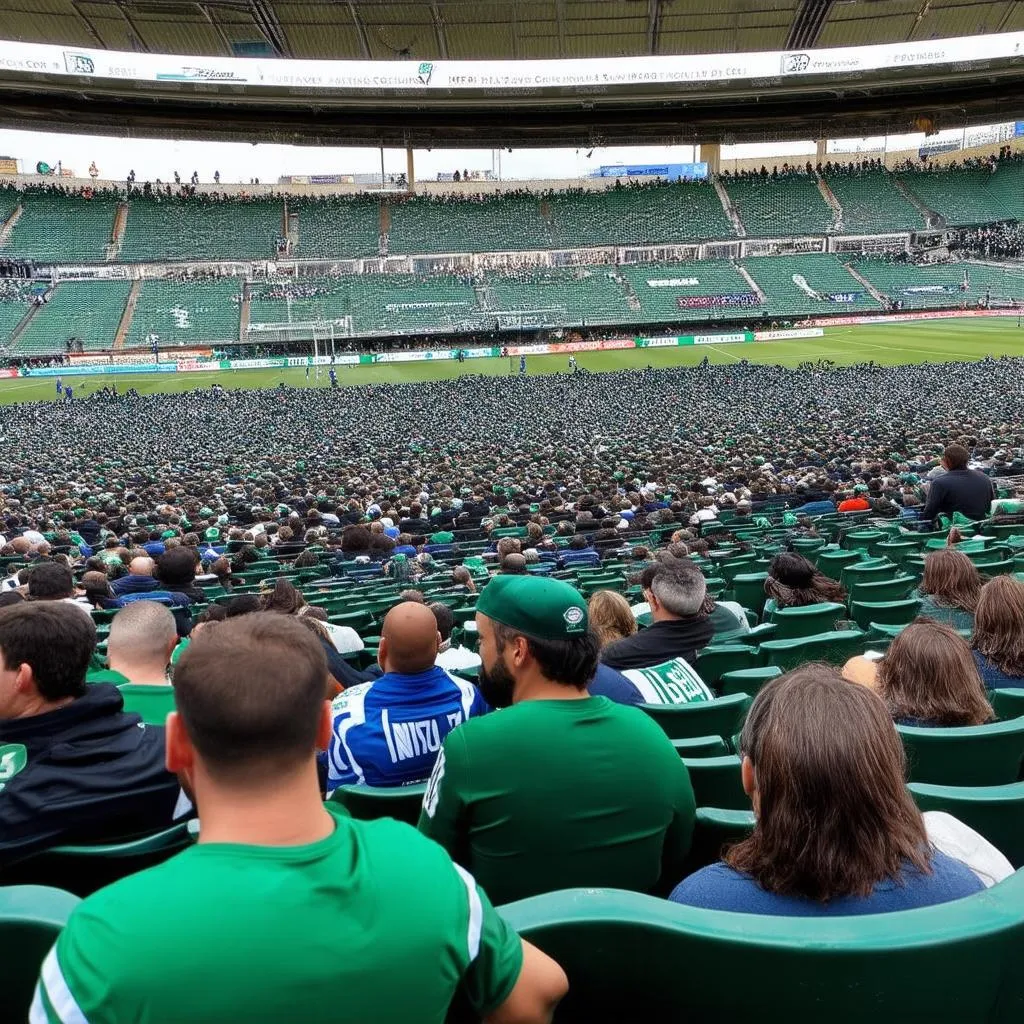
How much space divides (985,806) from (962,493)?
9205 millimetres

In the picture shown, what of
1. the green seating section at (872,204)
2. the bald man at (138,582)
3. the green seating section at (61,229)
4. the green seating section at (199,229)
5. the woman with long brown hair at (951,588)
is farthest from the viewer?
the green seating section at (872,204)

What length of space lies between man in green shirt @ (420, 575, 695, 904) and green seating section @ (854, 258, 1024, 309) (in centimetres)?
6570

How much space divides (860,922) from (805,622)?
16.2ft

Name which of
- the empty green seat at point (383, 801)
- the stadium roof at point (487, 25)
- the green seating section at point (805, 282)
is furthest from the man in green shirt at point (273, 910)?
the green seating section at point (805, 282)

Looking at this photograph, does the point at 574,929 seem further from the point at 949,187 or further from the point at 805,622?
the point at 949,187

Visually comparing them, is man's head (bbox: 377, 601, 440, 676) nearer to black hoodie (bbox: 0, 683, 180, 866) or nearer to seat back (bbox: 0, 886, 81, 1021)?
black hoodie (bbox: 0, 683, 180, 866)

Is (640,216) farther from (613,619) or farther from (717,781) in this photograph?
(717,781)

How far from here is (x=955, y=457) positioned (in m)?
10.0

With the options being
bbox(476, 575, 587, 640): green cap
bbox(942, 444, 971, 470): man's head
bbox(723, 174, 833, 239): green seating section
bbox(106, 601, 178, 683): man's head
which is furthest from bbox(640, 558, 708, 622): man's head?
bbox(723, 174, 833, 239): green seating section

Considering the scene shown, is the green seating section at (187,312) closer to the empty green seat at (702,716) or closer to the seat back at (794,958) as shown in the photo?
the empty green seat at (702,716)

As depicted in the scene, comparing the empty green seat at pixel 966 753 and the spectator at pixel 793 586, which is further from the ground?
the empty green seat at pixel 966 753

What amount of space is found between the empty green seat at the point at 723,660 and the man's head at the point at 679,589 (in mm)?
269

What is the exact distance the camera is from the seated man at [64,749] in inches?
106

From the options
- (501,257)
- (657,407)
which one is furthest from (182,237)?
(657,407)
